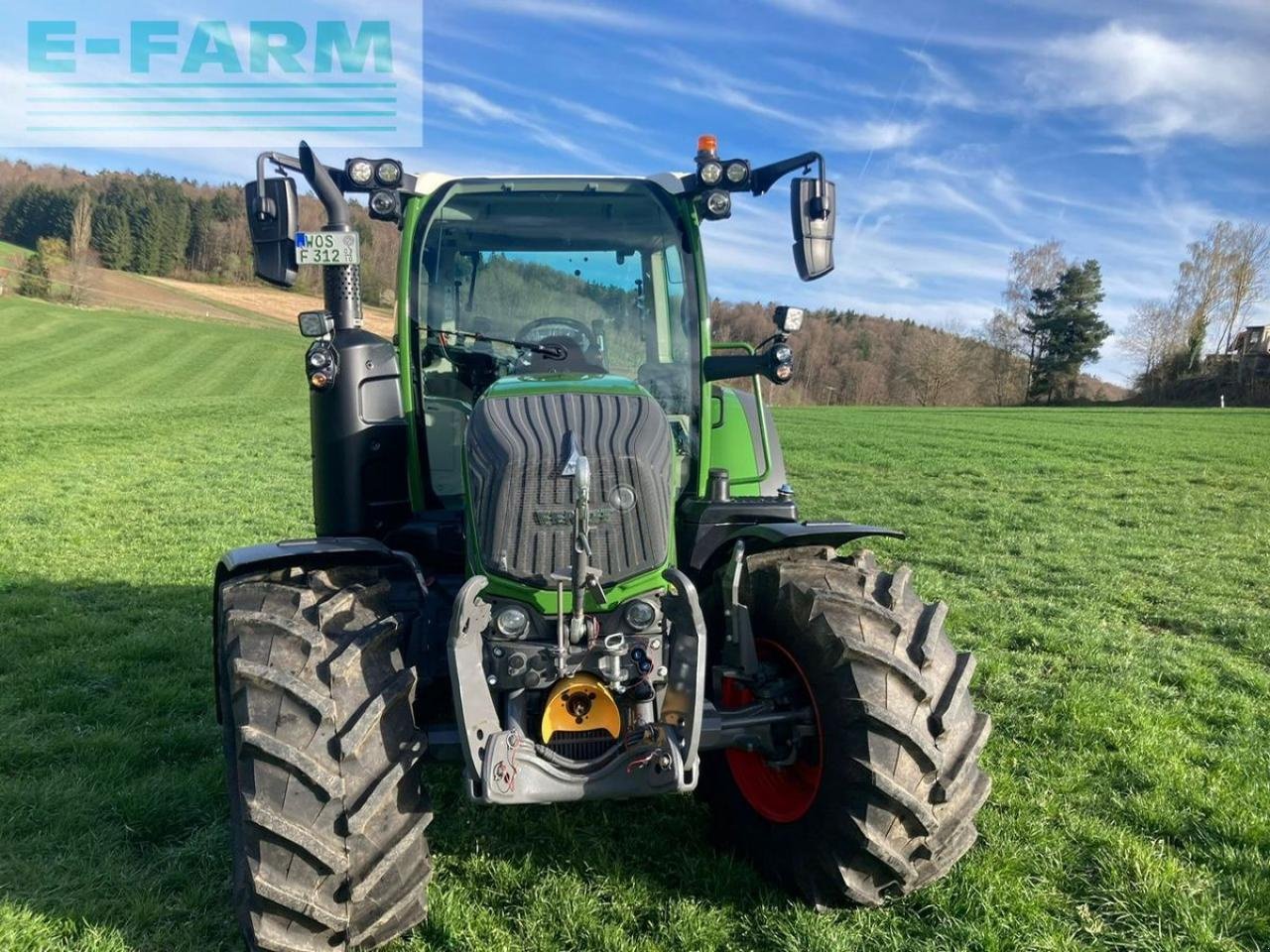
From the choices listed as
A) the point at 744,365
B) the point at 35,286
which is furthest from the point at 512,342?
the point at 35,286

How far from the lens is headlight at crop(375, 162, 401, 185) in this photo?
13.3 feet

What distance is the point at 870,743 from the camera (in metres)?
3.03

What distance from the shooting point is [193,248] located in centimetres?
7719

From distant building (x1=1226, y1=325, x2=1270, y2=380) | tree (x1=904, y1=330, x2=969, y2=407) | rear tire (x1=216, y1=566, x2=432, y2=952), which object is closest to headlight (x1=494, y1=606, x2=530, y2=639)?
rear tire (x1=216, y1=566, x2=432, y2=952)

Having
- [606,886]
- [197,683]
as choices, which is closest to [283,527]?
[197,683]

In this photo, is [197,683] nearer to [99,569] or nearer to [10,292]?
[99,569]

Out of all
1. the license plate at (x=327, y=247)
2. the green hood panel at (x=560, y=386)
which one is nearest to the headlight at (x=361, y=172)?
the license plate at (x=327, y=247)

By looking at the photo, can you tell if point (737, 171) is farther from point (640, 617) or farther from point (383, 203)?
point (640, 617)

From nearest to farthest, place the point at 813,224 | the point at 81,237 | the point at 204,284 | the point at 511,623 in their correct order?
1. the point at 511,623
2. the point at 813,224
3. the point at 81,237
4. the point at 204,284

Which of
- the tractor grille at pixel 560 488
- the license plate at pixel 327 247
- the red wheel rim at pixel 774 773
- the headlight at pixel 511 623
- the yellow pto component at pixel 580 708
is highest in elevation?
the license plate at pixel 327 247

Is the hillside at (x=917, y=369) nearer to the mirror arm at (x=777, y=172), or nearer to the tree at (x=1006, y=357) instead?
the tree at (x=1006, y=357)

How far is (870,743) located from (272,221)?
2.89 metres

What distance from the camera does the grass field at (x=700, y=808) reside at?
3275 millimetres

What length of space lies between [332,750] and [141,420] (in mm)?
21784
